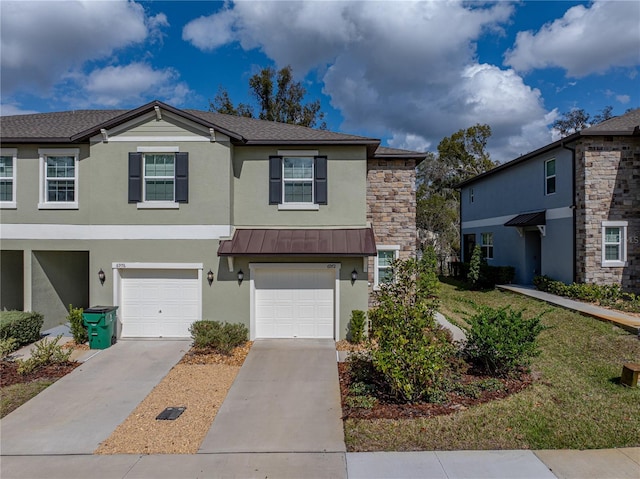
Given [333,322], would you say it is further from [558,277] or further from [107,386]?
[558,277]

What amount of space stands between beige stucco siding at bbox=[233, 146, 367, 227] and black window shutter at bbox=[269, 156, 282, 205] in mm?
139

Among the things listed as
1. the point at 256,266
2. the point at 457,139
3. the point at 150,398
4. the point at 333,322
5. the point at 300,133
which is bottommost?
the point at 150,398

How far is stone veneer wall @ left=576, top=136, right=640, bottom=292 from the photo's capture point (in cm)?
1411

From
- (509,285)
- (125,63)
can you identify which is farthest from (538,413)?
(125,63)

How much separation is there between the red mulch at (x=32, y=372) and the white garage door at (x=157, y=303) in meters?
2.05

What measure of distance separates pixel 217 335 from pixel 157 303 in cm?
246

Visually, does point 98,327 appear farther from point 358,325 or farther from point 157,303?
point 358,325

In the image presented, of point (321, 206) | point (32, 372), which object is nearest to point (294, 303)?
point (321, 206)

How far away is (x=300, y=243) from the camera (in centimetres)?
1030

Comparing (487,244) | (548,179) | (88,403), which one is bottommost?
(88,403)

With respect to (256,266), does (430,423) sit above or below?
below

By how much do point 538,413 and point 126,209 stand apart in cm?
1044

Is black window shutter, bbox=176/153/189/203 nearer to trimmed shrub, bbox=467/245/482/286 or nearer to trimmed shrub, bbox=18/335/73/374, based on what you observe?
trimmed shrub, bbox=18/335/73/374

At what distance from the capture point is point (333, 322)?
34.7 feet
